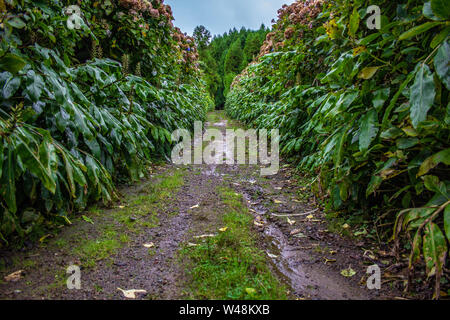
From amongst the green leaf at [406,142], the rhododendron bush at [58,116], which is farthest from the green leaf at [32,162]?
the green leaf at [406,142]

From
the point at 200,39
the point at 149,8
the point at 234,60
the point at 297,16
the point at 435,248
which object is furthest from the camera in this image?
the point at 234,60

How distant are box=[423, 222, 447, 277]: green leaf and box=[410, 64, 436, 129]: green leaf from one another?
1.62ft

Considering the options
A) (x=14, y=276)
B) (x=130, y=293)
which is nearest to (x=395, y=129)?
(x=130, y=293)

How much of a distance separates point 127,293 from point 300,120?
132 inches

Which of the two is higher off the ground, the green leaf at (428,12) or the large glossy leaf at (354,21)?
the large glossy leaf at (354,21)

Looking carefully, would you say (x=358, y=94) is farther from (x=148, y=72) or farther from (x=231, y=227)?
(x=148, y=72)

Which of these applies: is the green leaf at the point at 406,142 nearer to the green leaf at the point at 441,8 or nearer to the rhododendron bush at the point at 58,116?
the green leaf at the point at 441,8

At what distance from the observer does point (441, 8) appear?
1.21 m

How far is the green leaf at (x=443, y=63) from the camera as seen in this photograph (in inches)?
47.8

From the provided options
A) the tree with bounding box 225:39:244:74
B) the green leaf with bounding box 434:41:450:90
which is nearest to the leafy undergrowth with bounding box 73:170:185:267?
the green leaf with bounding box 434:41:450:90

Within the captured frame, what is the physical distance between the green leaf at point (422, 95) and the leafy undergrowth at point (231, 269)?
110 centimetres

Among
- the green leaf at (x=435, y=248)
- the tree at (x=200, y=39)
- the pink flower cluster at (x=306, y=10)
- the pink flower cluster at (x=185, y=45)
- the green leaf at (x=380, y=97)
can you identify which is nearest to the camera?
the green leaf at (x=435, y=248)

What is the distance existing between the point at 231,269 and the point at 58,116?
1.59m

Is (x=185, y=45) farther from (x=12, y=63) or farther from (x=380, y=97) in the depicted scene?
(x=380, y=97)
